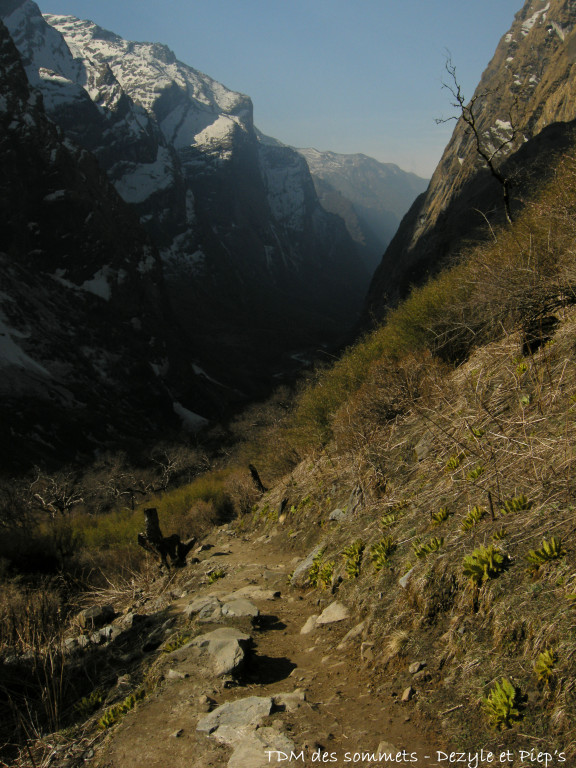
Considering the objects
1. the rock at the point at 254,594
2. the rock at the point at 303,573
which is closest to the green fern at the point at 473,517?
the rock at the point at 303,573

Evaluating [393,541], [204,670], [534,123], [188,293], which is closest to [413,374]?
[393,541]

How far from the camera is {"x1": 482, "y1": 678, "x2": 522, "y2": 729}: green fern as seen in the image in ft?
10.3

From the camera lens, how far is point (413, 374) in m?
9.82

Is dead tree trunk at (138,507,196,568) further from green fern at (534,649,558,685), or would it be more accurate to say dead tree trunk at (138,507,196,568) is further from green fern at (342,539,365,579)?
green fern at (534,649,558,685)

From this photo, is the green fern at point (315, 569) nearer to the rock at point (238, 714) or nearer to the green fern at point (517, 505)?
the rock at point (238, 714)

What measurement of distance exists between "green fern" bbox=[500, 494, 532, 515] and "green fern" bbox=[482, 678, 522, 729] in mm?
1465

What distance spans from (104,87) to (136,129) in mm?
22427

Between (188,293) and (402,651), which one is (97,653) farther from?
(188,293)

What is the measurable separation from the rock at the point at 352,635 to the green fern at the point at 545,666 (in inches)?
82.7

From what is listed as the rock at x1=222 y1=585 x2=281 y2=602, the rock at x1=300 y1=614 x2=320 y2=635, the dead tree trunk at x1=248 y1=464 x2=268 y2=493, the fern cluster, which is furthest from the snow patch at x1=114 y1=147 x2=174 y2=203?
the fern cluster

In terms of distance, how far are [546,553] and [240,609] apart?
14.3 ft

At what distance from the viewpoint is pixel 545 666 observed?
10.4 feet

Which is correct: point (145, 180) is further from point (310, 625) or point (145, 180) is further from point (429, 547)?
point (429, 547)

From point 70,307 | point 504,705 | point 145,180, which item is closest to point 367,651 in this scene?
point 504,705
